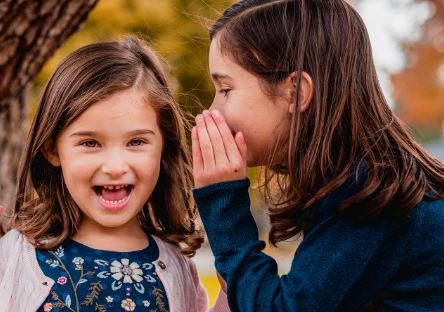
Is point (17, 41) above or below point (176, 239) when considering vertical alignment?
above

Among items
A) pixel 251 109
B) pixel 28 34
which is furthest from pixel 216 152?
pixel 28 34

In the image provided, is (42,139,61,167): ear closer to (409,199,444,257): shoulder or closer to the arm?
the arm

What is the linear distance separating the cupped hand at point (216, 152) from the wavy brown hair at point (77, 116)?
0.23m

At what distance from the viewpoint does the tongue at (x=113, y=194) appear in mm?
2295

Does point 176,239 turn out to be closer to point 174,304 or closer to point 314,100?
point 174,304

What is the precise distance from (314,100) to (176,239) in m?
0.68

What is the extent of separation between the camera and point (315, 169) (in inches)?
85.6

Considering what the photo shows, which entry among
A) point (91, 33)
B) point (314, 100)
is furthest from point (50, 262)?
point (91, 33)

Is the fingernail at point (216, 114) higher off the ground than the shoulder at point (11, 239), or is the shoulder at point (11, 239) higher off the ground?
the fingernail at point (216, 114)

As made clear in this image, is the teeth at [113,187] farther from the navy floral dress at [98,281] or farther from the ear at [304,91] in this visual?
the ear at [304,91]

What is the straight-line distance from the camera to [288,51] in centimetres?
226

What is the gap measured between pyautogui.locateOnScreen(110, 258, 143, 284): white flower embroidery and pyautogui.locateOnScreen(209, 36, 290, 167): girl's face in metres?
0.50

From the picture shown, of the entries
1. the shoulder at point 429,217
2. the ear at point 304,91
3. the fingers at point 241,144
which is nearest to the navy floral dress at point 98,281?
the fingers at point 241,144

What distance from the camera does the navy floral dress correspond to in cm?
221
